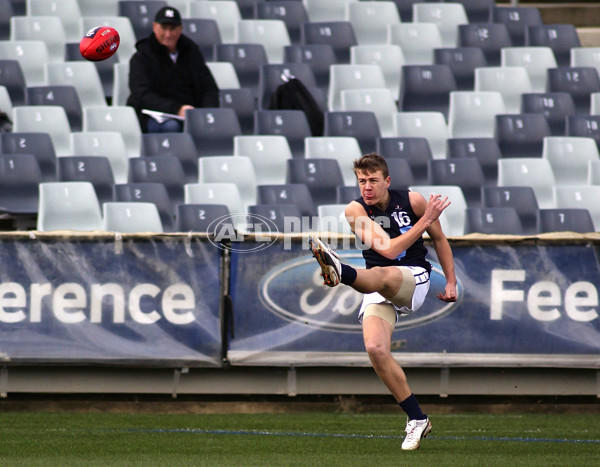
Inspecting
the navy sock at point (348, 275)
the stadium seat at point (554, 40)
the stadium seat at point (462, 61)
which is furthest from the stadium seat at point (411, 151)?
the navy sock at point (348, 275)

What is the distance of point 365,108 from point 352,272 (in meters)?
6.41

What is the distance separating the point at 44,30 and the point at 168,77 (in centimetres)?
263

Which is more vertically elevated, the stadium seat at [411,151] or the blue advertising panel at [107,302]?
the stadium seat at [411,151]

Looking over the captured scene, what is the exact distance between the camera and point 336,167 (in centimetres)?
1087

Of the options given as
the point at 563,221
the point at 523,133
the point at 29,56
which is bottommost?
the point at 563,221

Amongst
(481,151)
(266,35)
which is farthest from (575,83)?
(266,35)

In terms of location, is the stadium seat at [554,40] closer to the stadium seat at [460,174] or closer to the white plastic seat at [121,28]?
the stadium seat at [460,174]

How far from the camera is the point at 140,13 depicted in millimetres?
13547

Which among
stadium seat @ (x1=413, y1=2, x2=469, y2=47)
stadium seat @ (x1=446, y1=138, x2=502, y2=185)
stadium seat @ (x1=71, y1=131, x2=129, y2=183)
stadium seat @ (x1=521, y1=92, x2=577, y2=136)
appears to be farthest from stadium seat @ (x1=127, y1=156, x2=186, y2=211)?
stadium seat @ (x1=413, y1=2, x2=469, y2=47)

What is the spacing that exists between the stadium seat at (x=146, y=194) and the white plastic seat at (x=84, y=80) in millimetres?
2448

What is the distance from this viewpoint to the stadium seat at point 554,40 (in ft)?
45.8

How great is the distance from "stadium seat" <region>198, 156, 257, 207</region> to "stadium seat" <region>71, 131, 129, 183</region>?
971 millimetres

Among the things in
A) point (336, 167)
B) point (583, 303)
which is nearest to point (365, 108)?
point (336, 167)

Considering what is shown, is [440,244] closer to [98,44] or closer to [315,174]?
[315,174]
